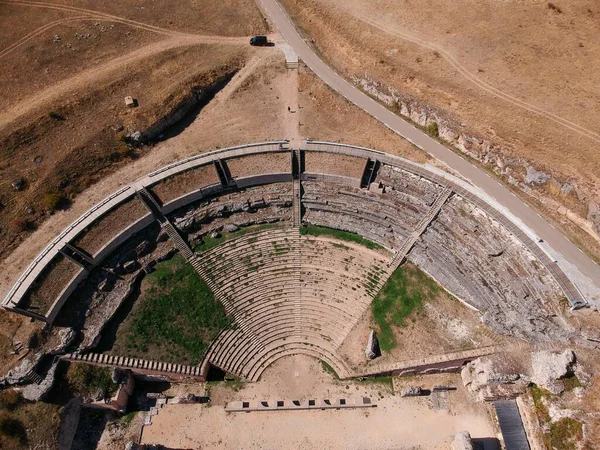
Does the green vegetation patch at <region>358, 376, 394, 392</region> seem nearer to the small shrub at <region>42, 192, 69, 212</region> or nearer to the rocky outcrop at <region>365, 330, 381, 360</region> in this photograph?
the rocky outcrop at <region>365, 330, 381, 360</region>

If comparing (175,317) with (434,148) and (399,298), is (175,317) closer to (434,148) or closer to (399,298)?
(399,298)

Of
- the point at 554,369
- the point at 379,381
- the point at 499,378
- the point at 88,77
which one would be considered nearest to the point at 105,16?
the point at 88,77

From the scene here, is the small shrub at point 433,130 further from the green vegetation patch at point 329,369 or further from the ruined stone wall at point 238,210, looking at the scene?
the green vegetation patch at point 329,369

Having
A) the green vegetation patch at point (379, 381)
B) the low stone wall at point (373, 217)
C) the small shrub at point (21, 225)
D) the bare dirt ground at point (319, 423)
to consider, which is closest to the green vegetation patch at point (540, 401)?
the bare dirt ground at point (319, 423)

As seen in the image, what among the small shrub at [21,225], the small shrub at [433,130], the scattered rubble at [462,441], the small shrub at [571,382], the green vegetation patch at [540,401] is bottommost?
the scattered rubble at [462,441]

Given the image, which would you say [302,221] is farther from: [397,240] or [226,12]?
[226,12]

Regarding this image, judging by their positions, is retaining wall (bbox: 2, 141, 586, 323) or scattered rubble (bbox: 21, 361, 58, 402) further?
retaining wall (bbox: 2, 141, 586, 323)

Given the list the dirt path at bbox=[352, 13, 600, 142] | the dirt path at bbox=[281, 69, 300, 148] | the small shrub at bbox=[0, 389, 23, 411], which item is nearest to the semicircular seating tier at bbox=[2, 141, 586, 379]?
the dirt path at bbox=[281, 69, 300, 148]
